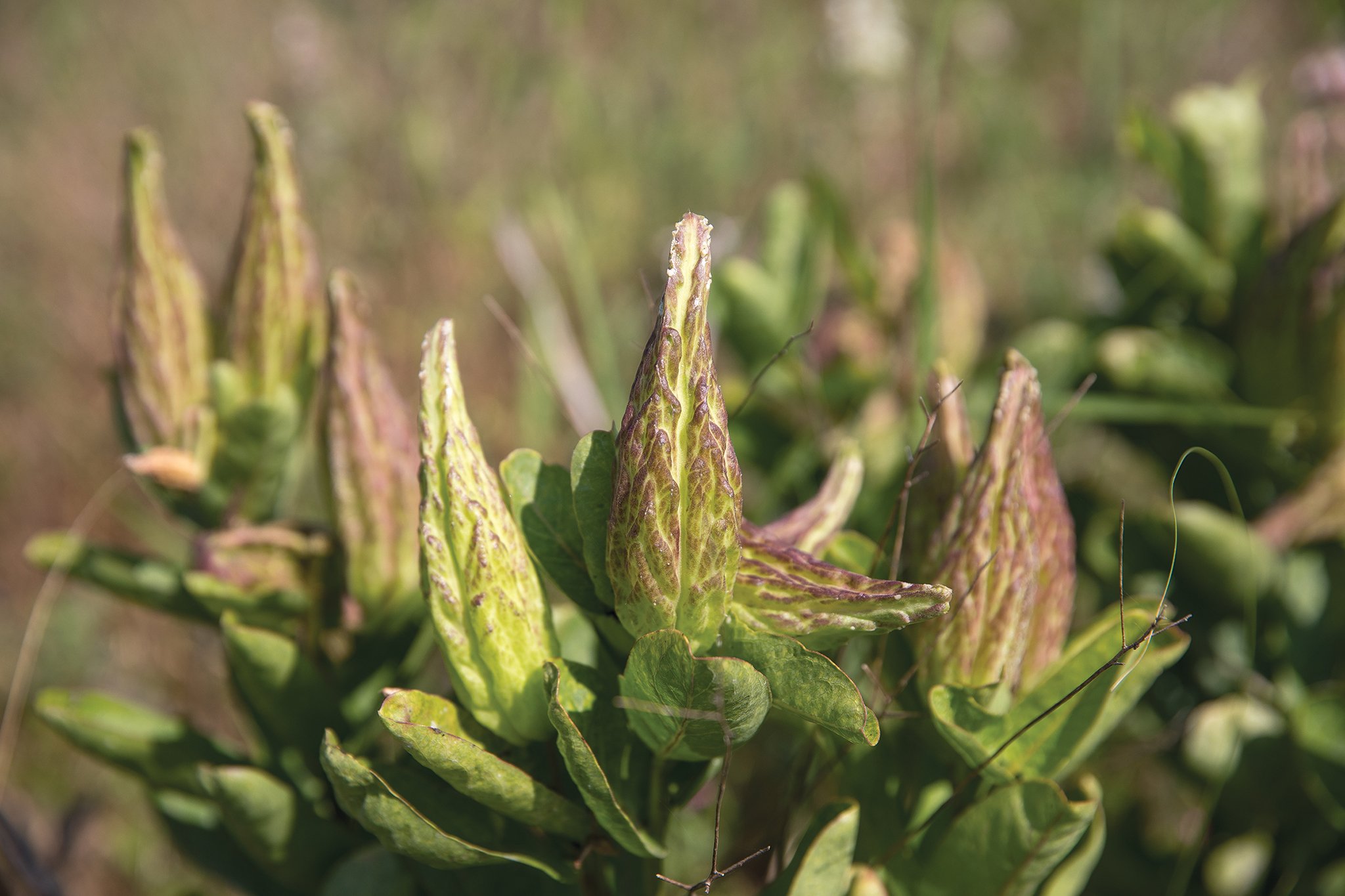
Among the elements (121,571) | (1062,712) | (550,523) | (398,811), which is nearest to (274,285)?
(121,571)

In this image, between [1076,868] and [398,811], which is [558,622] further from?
[1076,868]

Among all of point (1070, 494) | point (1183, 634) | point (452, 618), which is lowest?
point (1070, 494)

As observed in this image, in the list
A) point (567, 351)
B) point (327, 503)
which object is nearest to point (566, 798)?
point (327, 503)

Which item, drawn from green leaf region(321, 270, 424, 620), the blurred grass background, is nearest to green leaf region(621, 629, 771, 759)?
green leaf region(321, 270, 424, 620)

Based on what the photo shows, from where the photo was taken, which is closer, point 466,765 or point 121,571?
point 466,765

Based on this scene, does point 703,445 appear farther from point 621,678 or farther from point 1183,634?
point 1183,634
